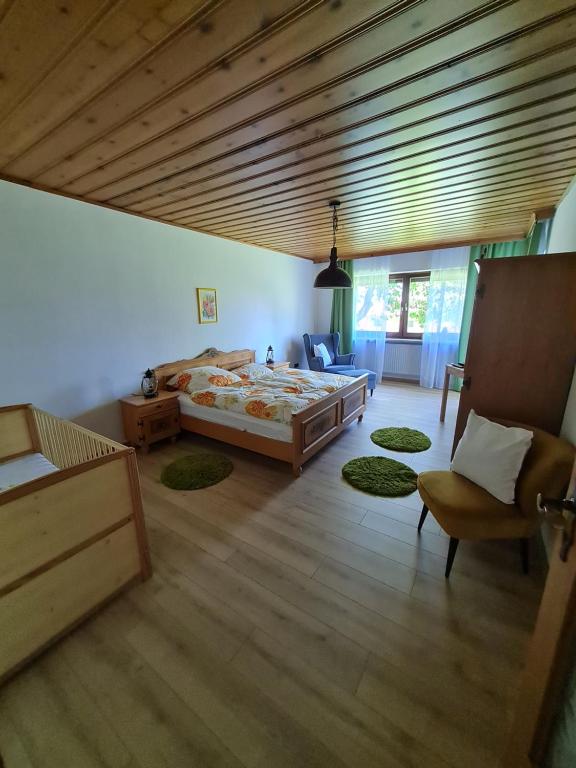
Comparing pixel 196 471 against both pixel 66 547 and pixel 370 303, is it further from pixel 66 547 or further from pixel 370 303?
pixel 370 303

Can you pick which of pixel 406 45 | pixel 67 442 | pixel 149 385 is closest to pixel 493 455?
pixel 406 45

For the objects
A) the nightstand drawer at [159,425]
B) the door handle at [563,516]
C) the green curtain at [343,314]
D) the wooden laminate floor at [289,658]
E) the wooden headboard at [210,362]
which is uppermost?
the green curtain at [343,314]

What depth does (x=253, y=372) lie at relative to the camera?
4.28 meters

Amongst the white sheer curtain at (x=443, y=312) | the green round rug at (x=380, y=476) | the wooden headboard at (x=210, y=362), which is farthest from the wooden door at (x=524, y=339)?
the white sheer curtain at (x=443, y=312)

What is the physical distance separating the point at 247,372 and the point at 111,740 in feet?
11.5

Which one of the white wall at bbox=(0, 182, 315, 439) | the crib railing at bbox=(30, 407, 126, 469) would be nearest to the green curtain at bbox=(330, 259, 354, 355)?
the white wall at bbox=(0, 182, 315, 439)

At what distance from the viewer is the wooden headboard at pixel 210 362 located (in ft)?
12.1

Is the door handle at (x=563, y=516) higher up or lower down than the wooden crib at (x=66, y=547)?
higher up

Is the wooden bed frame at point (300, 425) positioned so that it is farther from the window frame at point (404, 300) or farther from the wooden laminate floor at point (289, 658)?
the window frame at point (404, 300)

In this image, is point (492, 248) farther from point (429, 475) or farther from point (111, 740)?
point (111, 740)

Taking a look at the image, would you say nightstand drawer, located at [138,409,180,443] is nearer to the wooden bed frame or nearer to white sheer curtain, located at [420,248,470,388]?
the wooden bed frame

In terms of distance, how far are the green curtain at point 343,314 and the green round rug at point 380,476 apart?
3780 mm

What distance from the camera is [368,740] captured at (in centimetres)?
108

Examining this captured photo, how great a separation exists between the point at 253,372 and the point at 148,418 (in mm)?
1558
